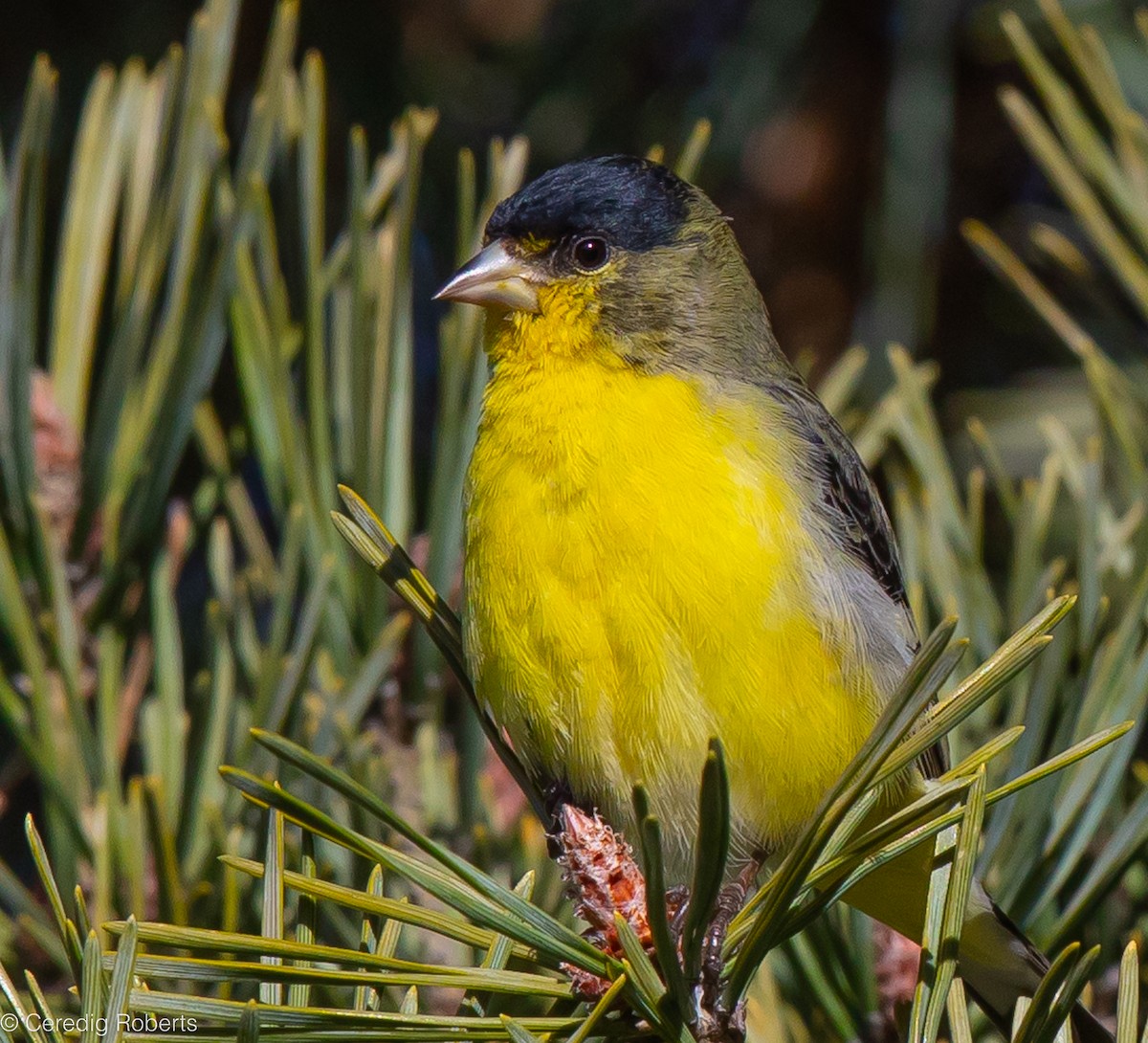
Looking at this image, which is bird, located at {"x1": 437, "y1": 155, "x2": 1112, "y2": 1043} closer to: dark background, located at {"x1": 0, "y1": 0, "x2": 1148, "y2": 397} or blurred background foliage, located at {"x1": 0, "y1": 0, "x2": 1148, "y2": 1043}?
blurred background foliage, located at {"x1": 0, "y1": 0, "x2": 1148, "y2": 1043}

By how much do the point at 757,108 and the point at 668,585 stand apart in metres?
1.66

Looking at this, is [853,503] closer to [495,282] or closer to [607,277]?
[607,277]

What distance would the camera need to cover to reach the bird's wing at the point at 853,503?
236 cm

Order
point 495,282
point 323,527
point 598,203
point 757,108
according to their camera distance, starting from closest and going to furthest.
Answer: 1. point 323,527
2. point 495,282
3. point 598,203
4. point 757,108

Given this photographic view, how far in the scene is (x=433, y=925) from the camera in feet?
4.25

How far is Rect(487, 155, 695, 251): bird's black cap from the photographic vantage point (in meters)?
2.41

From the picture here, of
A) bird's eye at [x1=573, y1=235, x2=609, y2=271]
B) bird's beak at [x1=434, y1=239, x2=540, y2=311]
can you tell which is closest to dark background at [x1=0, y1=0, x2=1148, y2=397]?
bird's eye at [x1=573, y1=235, x2=609, y2=271]

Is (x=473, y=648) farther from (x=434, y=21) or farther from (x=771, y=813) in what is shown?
(x=434, y=21)

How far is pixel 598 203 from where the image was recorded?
2.48m

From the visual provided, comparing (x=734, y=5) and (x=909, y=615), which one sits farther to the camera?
(x=734, y=5)

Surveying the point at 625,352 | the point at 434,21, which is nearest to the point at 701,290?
the point at 625,352

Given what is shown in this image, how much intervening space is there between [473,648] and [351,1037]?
797 millimetres

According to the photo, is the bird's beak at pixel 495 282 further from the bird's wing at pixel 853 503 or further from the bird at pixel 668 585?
the bird's wing at pixel 853 503

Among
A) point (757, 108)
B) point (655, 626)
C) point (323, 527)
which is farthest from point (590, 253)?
point (757, 108)
